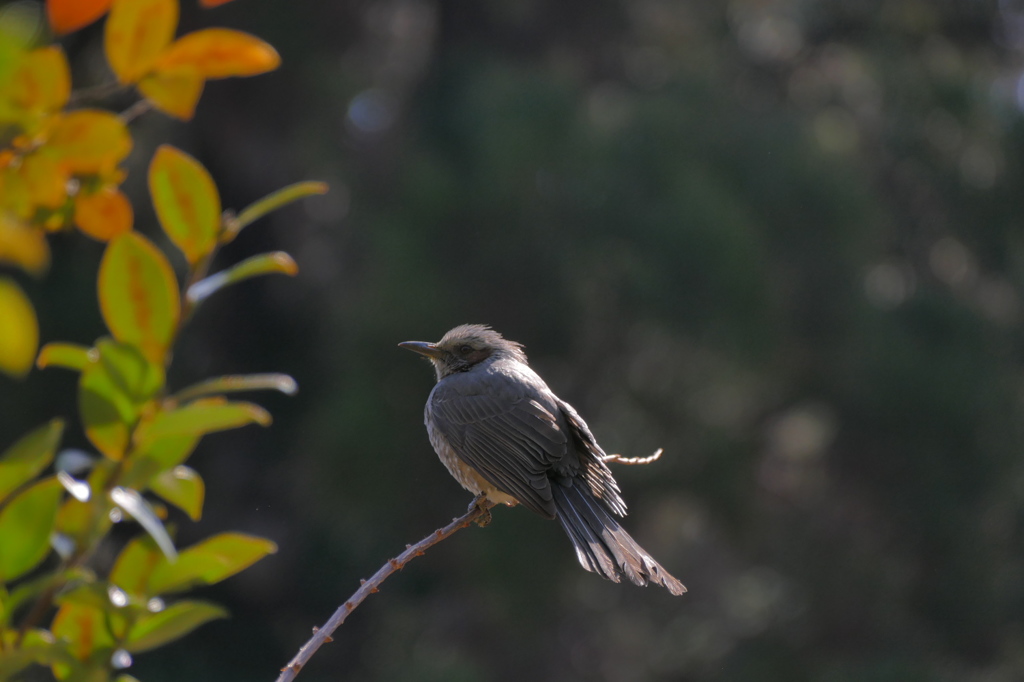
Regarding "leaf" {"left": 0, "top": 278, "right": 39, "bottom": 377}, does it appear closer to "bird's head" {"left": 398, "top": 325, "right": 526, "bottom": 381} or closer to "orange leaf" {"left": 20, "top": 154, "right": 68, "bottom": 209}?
"orange leaf" {"left": 20, "top": 154, "right": 68, "bottom": 209}

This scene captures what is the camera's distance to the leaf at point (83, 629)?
1077 millimetres

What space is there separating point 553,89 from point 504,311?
1.98 metres

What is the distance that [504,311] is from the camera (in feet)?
26.9

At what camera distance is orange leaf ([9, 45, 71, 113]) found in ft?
3.03

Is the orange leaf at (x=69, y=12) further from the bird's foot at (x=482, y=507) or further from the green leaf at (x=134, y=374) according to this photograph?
the bird's foot at (x=482, y=507)

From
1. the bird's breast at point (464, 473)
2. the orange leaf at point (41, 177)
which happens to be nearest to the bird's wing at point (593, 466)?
the bird's breast at point (464, 473)

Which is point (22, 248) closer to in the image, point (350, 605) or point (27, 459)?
point (27, 459)

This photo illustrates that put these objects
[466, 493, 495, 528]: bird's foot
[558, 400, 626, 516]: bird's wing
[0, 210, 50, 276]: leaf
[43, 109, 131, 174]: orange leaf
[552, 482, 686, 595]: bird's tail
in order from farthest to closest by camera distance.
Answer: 1. [558, 400, 626, 516]: bird's wing
2. [466, 493, 495, 528]: bird's foot
3. [552, 482, 686, 595]: bird's tail
4. [43, 109, 131, 174]: orange leaf
5. [0, 210, 50, 276]: leaf

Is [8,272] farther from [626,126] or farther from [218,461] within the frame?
[626,126]

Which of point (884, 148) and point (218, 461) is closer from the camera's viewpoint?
point (884, 148)

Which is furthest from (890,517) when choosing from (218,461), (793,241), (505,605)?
(218,461)

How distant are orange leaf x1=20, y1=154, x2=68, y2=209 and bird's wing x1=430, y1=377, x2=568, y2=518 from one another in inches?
81.1

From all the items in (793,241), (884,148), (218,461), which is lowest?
(218,461)

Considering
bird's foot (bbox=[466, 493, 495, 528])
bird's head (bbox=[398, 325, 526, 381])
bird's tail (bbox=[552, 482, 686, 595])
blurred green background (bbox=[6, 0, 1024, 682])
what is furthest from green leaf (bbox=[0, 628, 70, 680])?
blurred green background (bbox=[6, 0, 1024, 682])
